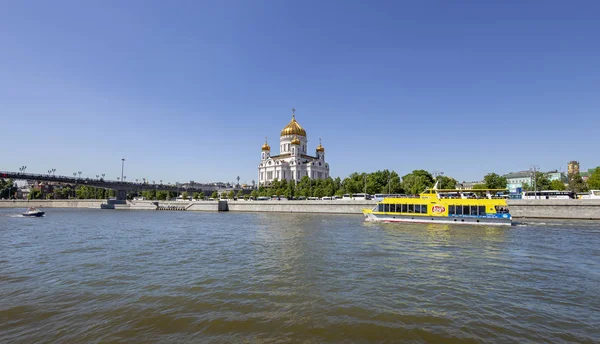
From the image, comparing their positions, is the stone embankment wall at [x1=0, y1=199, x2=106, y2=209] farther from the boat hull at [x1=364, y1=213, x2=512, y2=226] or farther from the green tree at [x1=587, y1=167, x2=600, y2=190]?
the green tree at [x1=587, y1=167, x2=600, y2=190]

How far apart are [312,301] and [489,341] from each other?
5.19 m

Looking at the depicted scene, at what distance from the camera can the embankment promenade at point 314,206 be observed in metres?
45.3

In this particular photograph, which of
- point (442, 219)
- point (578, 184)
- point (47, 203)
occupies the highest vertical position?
point (578, 184)

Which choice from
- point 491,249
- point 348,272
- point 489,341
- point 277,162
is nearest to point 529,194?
point 491,249

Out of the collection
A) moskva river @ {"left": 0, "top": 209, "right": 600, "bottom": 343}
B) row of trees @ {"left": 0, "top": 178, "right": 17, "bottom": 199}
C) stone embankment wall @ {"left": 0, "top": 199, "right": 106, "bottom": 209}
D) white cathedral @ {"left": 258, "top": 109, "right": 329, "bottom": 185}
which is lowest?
stone embankment wall @ {"left": 0, "top": 199, "right": 106, "bottom": 209}

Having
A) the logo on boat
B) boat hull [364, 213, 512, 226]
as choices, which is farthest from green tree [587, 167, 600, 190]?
the logo on boat

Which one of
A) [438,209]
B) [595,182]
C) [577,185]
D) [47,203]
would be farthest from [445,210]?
[47,203]

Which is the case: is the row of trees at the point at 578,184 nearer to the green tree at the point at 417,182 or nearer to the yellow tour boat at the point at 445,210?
the green tree at the point at 417,182

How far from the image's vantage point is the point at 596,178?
70.2 metres

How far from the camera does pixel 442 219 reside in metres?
38.6

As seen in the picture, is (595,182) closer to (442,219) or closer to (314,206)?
(442,219)

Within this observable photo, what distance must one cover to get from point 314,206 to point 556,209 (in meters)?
41.0

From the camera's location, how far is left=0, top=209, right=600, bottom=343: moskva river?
8.46 m

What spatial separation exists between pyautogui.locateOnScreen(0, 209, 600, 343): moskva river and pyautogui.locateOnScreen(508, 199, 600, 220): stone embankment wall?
30683 mm
